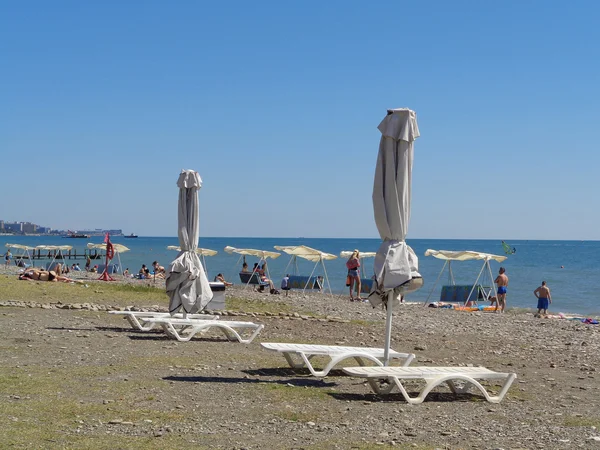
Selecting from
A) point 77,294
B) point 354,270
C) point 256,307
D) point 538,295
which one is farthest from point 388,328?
point 354,270

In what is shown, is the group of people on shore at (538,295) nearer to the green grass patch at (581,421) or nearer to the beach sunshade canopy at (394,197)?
the beach sunshade canopy at (394,197)

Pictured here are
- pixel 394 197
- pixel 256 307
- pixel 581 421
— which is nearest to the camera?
pixel 581 421

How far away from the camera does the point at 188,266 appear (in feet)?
41.0

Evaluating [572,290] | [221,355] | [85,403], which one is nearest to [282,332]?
[221,355]

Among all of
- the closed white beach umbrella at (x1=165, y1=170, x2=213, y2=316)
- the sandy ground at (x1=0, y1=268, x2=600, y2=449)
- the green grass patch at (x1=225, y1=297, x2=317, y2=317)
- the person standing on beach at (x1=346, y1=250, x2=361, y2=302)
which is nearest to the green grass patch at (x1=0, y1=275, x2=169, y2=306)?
the green grass patch at (x1=225, y1=297, x2=317, y2=317)

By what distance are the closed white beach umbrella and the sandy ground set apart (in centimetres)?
65

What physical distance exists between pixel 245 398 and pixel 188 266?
5.51m

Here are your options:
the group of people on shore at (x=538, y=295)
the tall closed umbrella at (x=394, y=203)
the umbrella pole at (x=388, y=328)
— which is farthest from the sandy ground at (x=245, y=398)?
the group of people on shore at (x=538, y=295)

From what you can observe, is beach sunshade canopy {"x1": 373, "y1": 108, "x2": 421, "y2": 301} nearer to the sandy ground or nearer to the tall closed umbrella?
the tall closed umbrella

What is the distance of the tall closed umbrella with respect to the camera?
8.09 meters

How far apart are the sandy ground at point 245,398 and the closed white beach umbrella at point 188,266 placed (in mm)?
647

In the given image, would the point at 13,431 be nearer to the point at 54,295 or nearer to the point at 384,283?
the point at 384,283

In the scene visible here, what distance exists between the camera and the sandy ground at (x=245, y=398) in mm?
5777

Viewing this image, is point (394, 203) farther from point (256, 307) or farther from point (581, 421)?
point (256, 307)
